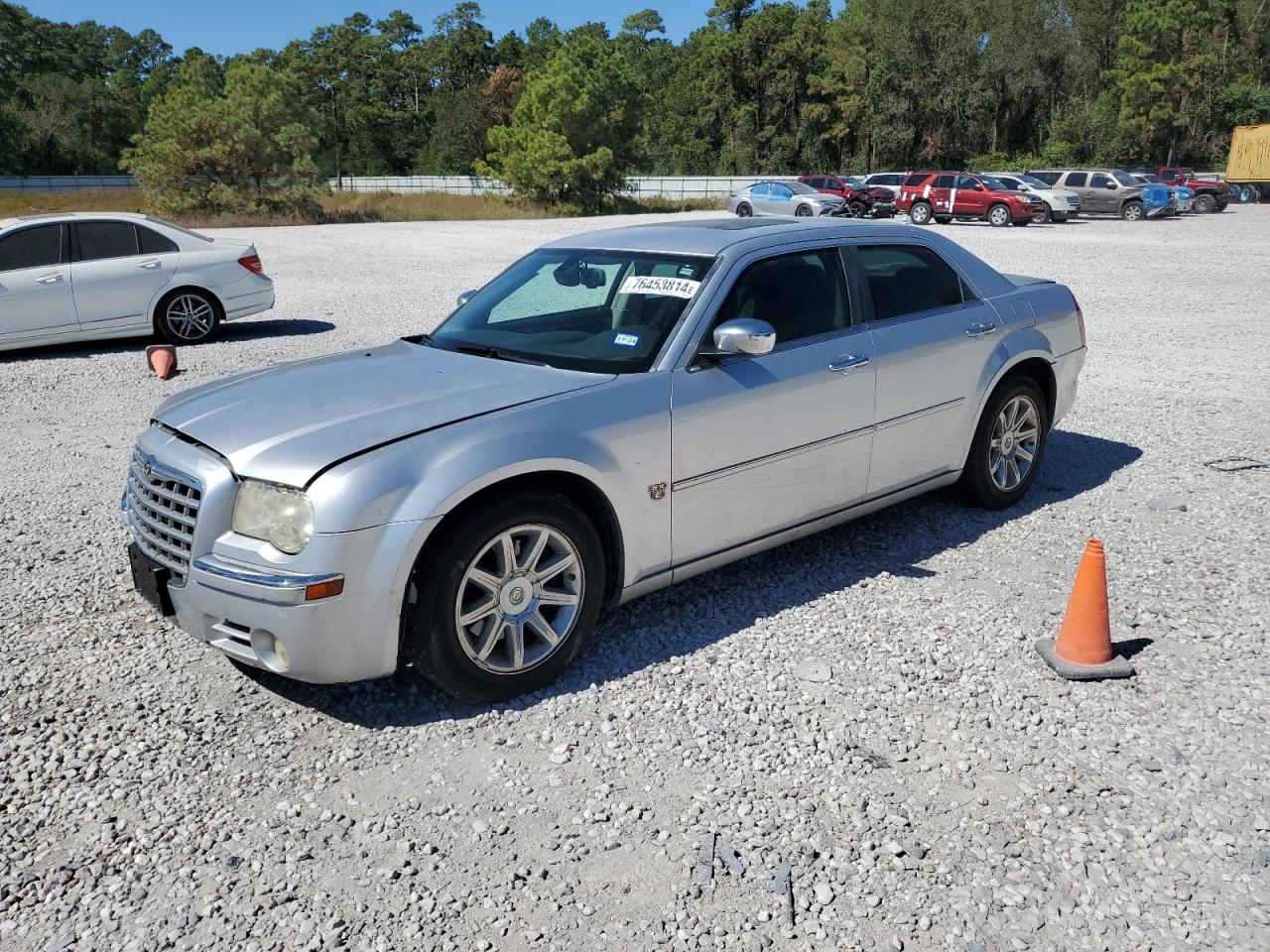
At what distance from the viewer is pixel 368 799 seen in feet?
11.1

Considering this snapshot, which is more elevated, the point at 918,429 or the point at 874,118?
the point at 874,118

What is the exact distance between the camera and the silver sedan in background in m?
34.5

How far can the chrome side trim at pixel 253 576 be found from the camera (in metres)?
3.43

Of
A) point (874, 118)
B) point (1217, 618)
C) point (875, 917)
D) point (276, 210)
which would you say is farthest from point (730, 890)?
point (874, 118)

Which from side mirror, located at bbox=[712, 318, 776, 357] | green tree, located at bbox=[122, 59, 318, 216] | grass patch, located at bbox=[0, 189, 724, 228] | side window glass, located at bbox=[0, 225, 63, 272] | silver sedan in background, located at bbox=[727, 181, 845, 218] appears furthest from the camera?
grass patch, located at bbox=[0, 189, 724, 228]

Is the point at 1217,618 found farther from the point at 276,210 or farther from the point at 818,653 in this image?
the point at 276,210

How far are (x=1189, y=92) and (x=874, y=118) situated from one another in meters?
20.2

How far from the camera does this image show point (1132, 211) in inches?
1407

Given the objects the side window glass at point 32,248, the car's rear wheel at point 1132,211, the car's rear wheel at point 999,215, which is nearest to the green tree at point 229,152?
the car's rear wheel at point 999,215

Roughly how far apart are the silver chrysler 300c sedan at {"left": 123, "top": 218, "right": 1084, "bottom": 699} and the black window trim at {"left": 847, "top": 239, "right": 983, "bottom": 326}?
16 millimetres

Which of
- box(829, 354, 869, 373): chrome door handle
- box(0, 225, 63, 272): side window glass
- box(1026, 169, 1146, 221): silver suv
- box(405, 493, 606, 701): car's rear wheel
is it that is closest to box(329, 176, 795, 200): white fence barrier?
box(1026, 169, 1146, 221): silver suv

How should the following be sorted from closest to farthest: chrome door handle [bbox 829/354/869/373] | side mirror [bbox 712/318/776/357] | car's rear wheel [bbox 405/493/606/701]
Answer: car's rear wheel [bbox 405/493/606/701]
side mirror [bbox 712/318/776/357]
chrome door handle [bbox 829/354/869/373]

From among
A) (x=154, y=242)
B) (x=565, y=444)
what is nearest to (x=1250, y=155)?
(x=154, y=242)

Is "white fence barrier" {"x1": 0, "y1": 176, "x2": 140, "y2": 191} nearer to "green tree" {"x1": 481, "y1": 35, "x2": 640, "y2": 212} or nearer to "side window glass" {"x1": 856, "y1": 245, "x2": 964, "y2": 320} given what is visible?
"green tree" {"x1": 481, "y1": 35, "x2": 640, "y2": 212}
